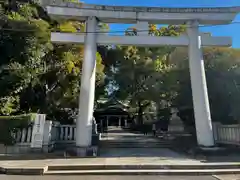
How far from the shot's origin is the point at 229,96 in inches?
412

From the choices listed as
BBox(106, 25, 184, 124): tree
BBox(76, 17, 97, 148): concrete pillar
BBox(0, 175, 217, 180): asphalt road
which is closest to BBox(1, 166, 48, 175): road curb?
BBox(0, 175, 217, 180): asphalt road

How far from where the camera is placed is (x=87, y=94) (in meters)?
8.67

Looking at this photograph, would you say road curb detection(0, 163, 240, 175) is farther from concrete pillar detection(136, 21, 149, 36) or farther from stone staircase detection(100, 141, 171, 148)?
concrete pillar detection(136, 21, 149, 36)

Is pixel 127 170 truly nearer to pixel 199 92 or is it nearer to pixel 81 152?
pixel 81 152

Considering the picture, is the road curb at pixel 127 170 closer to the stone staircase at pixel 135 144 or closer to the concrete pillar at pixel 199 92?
the concrete pillar at pixel 199 92

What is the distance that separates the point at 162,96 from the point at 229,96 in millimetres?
8194

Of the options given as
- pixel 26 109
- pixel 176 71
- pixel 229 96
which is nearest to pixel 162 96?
pixel 176 71

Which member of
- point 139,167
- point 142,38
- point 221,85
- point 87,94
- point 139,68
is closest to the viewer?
point 139,167

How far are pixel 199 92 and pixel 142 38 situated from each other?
330cm

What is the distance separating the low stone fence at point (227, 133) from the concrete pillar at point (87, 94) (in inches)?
232

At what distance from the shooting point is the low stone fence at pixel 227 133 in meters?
9.17

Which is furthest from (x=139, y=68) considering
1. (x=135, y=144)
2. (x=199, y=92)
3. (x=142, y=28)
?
(x=199, y=92)

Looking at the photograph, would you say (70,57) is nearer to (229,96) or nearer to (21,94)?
(21,94)

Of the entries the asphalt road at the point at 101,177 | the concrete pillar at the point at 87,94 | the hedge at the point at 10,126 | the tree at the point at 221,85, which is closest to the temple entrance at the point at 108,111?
the tree at the point at 221,85
